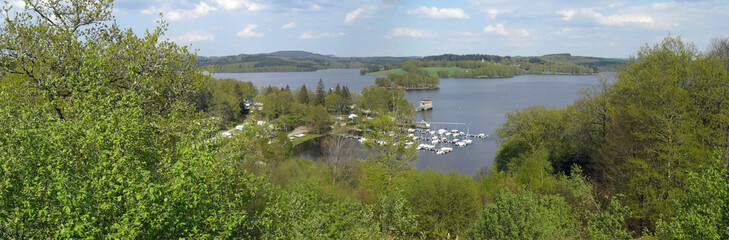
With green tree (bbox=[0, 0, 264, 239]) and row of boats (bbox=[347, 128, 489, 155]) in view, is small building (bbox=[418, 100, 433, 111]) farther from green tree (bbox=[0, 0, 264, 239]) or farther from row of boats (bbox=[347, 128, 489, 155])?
green tree (bbox=[0, 0, 264, 239])

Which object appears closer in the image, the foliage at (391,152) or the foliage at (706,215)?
the foliage at (706,215)

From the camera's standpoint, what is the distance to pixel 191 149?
529cm

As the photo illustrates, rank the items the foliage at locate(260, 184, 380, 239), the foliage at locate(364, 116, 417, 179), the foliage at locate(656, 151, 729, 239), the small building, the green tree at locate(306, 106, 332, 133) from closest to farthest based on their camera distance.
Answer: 1. the foliage at locate(260, 184, 380, 239)
2. the foliage at locate(656, 151, 729, 239)
3. the foliage at locate(364, 116, 417, 179)
4. the green tree at locate(306, 106, 332, 133)
5. the small building

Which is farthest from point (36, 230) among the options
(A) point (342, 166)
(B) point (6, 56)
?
(A) point (342, 166)

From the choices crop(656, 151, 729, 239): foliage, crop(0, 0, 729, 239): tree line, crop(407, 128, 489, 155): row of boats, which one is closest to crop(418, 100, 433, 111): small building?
crop(407, 128, 489, 155): row of boats

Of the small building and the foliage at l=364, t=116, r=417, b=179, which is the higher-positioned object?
the foliage at l=364, t=116, r=417, b=179

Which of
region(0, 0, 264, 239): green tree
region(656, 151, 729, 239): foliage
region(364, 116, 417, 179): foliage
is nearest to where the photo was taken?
region(0, 0, 264, 239): green tree

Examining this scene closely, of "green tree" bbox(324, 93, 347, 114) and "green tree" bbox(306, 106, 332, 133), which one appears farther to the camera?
"green tree" bbox(324, 93, 347, 114)

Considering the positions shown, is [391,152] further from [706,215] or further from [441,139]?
[441,139]

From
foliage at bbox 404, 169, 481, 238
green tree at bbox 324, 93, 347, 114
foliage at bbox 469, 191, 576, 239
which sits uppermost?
foliage at bbox 469, 191, 576, 239

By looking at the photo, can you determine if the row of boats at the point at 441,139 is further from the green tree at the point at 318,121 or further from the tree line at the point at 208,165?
the tree line at the point at 208,165

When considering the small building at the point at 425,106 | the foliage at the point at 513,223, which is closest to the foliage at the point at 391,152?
the foliage at the point at 513,223

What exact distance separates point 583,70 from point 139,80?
668 ft

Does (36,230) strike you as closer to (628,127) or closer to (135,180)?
(135,180)
